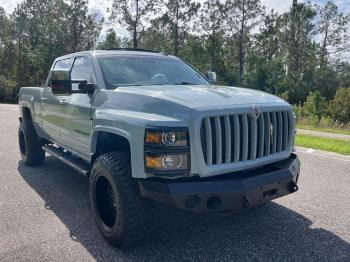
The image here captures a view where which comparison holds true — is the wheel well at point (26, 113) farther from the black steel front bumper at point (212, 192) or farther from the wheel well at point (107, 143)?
the black steel front bumper at point (212, 192)

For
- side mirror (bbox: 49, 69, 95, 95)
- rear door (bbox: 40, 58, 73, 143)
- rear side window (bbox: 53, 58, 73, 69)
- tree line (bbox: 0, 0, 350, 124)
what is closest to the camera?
side mirror (bbox: 49, 69, 95, 95)

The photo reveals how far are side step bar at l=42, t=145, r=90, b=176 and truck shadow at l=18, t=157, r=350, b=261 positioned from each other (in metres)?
0.52

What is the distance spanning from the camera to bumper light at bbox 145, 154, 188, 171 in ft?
10.3

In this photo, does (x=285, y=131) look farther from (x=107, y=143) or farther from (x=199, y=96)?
(x=107, y=143)

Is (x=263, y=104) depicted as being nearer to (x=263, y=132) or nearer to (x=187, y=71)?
(x=263, y=132)

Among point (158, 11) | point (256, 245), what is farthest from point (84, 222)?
point (158, 11)

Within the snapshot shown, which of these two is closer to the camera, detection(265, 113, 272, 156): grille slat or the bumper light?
the bumper light

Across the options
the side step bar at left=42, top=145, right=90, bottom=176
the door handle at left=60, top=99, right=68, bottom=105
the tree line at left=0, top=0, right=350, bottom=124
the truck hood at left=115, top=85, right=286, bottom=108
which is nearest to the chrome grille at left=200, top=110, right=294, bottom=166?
the truck hood at left=115, top=85, right=286, bottom=108

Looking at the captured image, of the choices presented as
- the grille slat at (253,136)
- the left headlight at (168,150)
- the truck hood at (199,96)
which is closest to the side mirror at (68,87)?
the truck hood at (199,96)

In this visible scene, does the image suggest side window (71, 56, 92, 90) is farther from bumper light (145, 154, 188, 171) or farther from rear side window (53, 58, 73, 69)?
bumper light (145, 154, 188, 171)

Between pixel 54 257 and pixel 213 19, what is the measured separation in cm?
4103

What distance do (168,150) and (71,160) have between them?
2.43 m

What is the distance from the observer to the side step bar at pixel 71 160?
4.59m

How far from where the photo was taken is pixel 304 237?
12.8 ft
